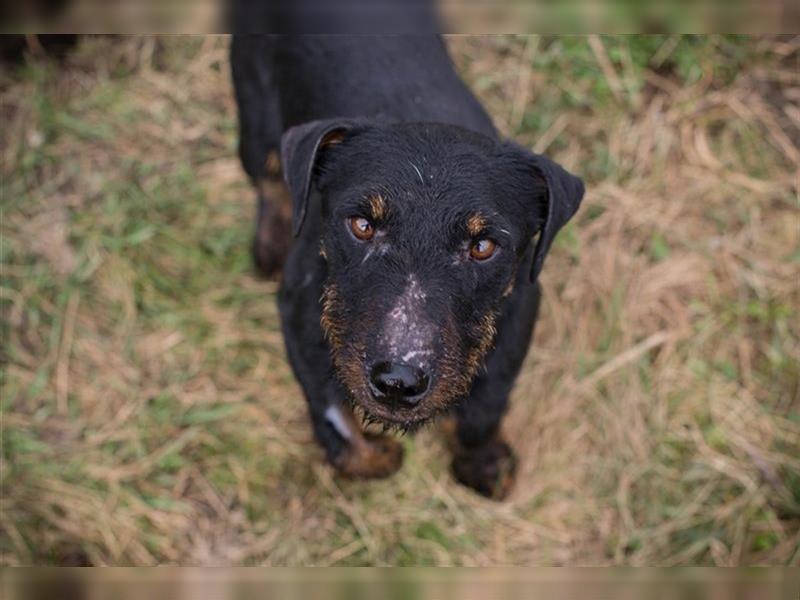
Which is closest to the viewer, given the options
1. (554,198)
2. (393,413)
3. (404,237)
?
(404,237)

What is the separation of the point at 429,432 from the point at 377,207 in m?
2.22

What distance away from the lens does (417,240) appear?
3.80m

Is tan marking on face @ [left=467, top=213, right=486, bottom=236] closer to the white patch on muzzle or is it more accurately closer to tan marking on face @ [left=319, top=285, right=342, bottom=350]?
the white patch on muzzle

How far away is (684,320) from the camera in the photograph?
5965 millimetres

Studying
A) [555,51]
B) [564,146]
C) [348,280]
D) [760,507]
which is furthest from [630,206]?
[348,280]

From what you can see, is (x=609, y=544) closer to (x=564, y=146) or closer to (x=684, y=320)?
(x=684, y=320)

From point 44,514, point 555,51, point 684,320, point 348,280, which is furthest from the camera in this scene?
point 555,51

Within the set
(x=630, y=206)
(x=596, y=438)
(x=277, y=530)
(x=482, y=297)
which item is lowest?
(x=277, y=530)

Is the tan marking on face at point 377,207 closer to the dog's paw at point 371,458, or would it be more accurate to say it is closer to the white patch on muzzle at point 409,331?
the white patch on muzzle at point 409,331

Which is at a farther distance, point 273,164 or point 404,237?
point 273,164

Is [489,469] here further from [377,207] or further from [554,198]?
[377,207]

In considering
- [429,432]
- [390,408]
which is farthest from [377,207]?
[429,432]

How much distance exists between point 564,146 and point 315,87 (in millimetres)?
2035

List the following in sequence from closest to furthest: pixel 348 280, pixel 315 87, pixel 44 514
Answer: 1. pixel 348 280
2. pixel 315 87
3. pixel 44 514
